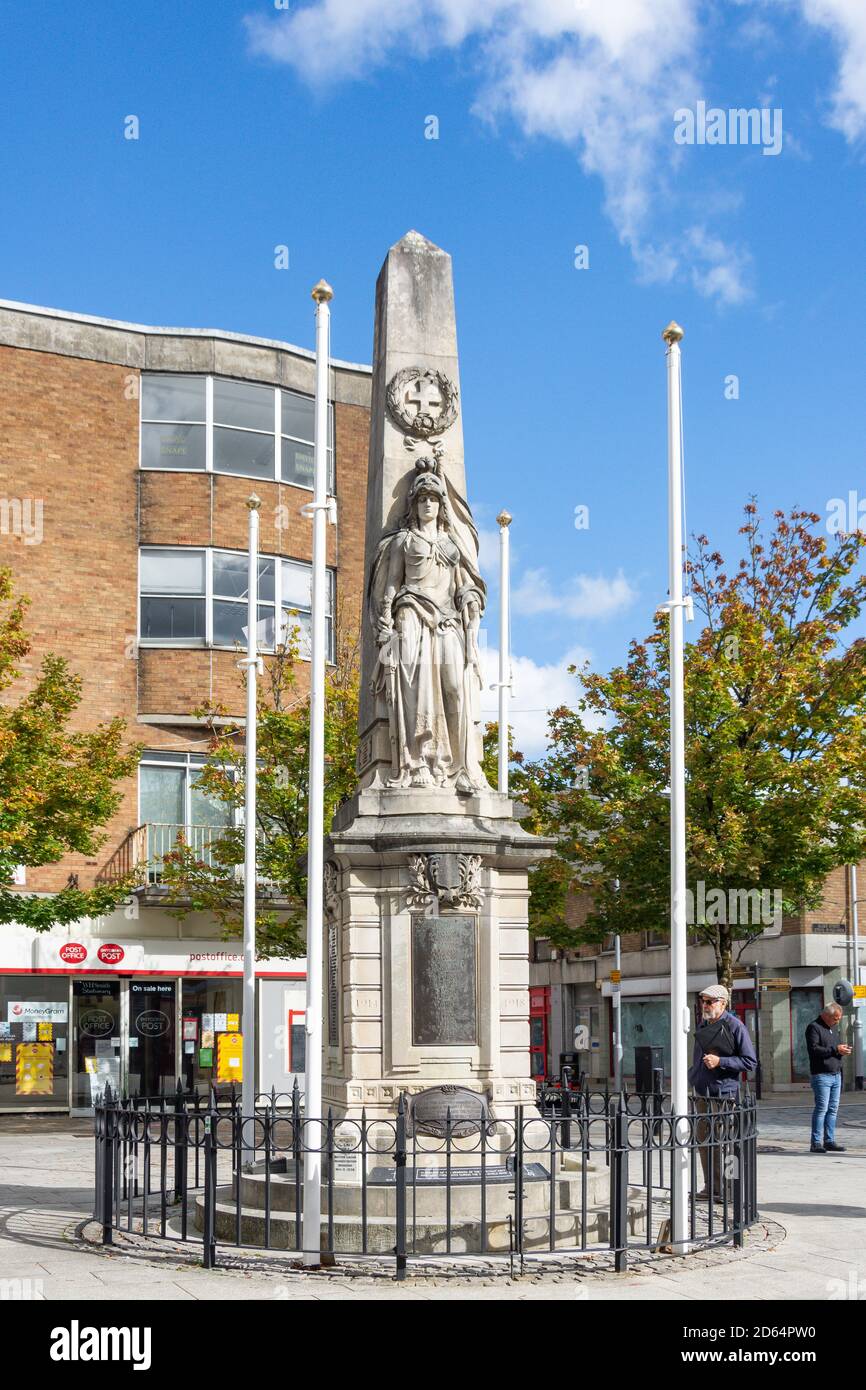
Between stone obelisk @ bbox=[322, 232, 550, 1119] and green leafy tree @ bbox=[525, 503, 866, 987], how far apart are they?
10809 millimetres

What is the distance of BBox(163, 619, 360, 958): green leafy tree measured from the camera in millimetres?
27750

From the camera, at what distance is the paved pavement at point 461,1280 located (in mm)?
9117

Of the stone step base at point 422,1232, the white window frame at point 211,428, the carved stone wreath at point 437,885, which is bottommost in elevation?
the stone step base at point 422,1232

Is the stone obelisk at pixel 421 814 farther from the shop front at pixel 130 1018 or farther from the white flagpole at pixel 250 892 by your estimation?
the shop front at pixel 130 1018

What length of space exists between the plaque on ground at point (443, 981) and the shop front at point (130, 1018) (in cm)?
1681

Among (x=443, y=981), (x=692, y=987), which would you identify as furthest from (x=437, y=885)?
(x=692, y=987)

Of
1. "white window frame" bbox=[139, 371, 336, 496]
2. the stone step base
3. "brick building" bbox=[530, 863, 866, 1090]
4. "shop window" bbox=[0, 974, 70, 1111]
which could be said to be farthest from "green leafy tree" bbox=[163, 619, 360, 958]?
the stone step base

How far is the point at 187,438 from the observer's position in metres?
32.1

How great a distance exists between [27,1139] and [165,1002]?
6.71m

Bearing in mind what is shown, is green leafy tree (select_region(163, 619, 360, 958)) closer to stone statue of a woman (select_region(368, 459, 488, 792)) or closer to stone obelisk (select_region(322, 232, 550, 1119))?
stone obelisk (select_region(322, 232, 550, 1119))

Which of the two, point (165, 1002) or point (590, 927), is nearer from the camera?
point (590, 927)

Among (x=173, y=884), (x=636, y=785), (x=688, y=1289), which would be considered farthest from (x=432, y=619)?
(x=173, y=884)

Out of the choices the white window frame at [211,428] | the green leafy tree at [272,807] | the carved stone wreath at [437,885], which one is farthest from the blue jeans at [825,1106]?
the white window frame at [211,428]

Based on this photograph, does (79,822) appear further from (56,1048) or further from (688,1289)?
(688,1289)
